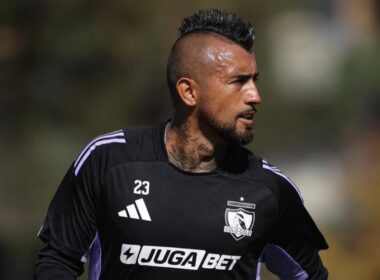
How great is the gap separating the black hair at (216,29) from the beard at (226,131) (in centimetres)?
19

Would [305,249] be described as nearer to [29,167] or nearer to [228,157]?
[228,157]

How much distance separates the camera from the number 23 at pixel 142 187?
576 cm

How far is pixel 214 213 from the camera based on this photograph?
19.0 feet

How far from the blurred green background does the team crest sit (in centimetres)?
1003

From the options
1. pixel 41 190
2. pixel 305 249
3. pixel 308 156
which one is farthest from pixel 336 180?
pixel 305 249

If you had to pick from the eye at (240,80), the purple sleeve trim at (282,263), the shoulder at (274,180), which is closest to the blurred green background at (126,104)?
the purple sleeve trim at (282,263)

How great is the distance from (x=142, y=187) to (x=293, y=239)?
2.53ft

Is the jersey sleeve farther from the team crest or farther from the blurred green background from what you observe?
the blurred green background

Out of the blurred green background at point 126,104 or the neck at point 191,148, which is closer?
the neck at point 191,148

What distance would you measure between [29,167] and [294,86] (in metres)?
4.85

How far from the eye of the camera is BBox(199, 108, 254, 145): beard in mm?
5762

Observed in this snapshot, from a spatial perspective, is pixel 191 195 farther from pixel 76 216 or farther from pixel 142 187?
pixel 76 216

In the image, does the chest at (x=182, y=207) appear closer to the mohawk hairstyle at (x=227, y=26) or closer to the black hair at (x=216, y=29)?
the black hair at (x=216, y=29)

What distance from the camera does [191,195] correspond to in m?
5.79
